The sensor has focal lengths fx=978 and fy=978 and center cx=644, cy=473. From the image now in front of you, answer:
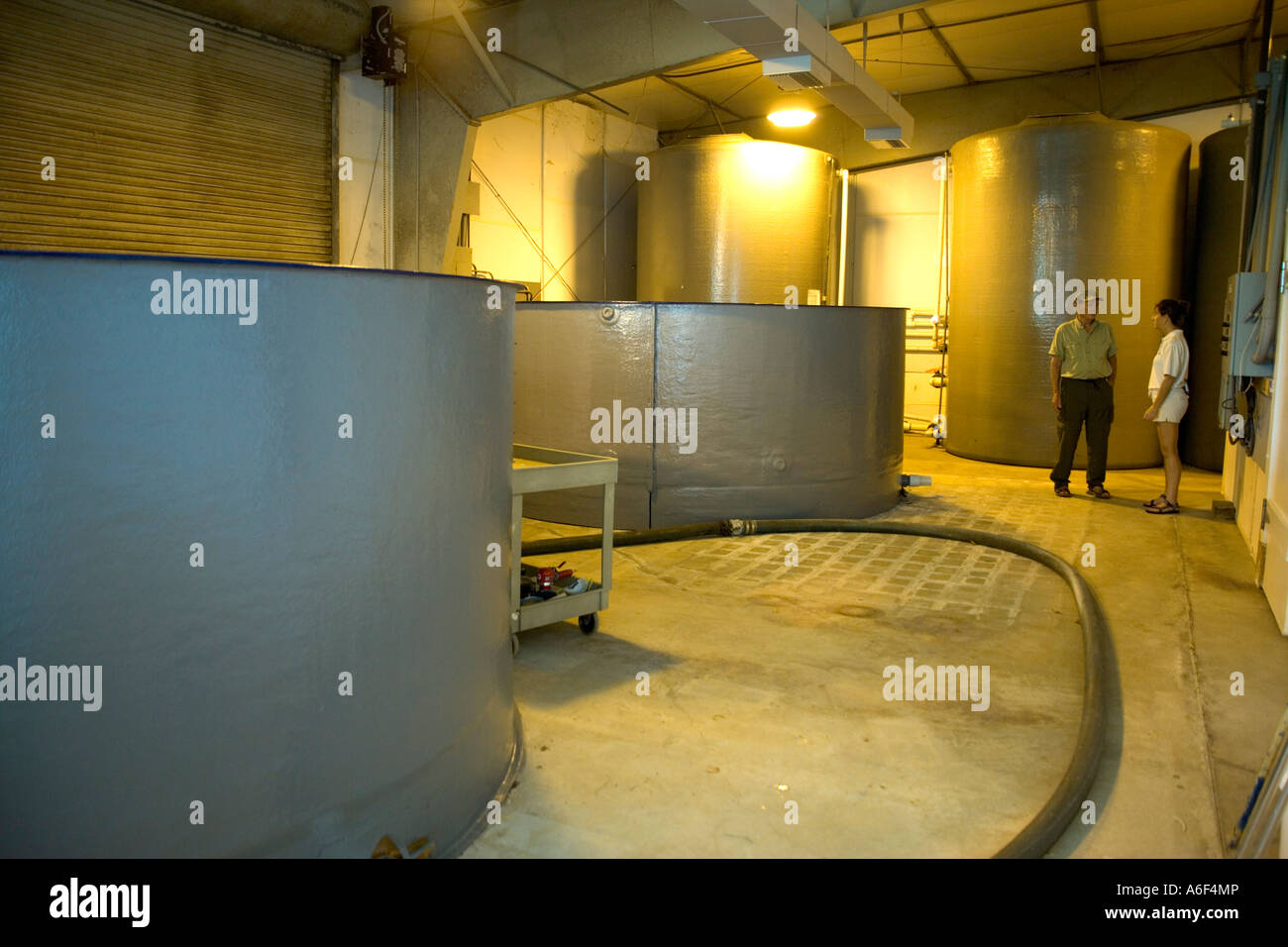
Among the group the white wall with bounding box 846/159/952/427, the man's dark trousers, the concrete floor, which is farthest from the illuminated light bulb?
the concrete floor

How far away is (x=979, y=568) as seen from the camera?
226 inches

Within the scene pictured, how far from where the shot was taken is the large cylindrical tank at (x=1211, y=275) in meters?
9.38

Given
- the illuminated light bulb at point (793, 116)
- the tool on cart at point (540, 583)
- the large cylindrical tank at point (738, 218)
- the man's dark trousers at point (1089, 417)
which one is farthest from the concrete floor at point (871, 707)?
the large cylindrical tank at point (738, 218)

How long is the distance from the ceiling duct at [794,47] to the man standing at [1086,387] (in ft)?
8.31

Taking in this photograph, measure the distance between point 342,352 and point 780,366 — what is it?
4.92 metres

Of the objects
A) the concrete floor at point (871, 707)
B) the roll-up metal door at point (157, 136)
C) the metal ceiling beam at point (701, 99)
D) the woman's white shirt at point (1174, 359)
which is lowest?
the concrete floor at point (871, 707)

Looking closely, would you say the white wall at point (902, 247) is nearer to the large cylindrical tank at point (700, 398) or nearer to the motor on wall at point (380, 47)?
the large cylindrical tank at point (700, 398)

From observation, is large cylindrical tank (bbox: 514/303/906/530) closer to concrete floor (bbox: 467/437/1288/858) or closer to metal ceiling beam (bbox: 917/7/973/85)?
concrete floor (bbox: 467/437/1288/858)

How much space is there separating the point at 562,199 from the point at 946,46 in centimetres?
468

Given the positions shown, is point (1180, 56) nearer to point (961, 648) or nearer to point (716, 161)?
point (716, 161)

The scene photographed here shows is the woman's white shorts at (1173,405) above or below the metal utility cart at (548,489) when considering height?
above

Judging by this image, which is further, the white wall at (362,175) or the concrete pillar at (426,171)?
the concrete pillar at (426,171)

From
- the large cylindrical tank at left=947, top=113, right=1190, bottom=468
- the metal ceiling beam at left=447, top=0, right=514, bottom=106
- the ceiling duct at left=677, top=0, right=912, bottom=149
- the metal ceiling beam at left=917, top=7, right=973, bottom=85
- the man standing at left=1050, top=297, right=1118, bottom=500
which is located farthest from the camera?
the metal ceiling beam at left=917, top=7, right=973, bottom=85

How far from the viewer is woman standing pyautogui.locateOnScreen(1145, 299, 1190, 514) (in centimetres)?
720
